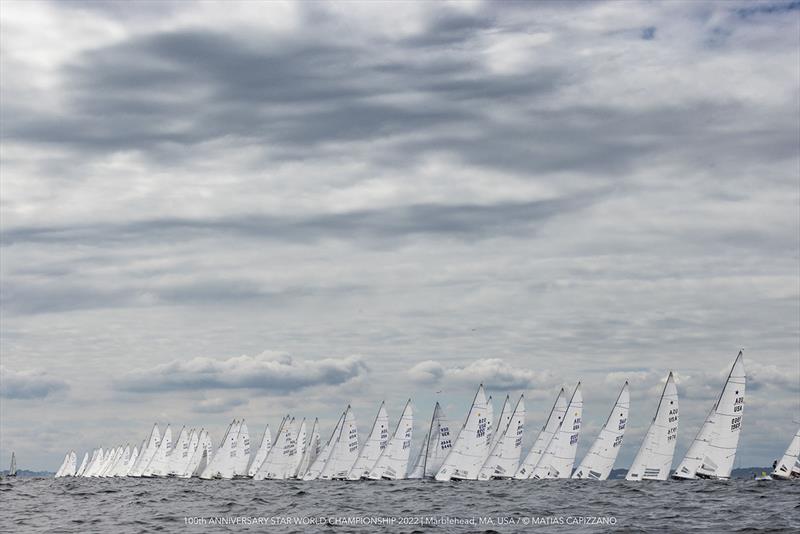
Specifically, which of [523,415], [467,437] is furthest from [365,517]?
[523,415]

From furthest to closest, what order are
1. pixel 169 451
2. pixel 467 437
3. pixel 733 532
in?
pixel 169 451, pixel 467 437, pixel 733 532

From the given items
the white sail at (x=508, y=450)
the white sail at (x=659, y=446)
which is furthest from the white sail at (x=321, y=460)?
the white sail at (x=659, y=446)

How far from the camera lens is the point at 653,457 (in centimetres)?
9000

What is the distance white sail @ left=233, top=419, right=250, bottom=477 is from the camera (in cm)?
14812

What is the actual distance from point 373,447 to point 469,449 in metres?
19.6

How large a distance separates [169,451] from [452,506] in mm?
140664

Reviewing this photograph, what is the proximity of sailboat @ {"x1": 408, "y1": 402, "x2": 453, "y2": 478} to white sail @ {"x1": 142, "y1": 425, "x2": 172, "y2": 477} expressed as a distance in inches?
3249

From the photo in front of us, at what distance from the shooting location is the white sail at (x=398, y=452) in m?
115

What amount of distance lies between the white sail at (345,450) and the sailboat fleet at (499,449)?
0.13 m

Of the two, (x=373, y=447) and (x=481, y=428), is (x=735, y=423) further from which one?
(x=373, y=447)

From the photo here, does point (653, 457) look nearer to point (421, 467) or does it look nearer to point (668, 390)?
point (668, 390)

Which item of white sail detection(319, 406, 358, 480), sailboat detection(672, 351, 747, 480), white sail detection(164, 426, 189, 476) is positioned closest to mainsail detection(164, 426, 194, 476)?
white sail detection(164, 426, 189, 476)

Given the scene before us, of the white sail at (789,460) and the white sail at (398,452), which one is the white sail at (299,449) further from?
the white sail at (789,460)

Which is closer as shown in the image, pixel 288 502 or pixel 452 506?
pixel 452 506
